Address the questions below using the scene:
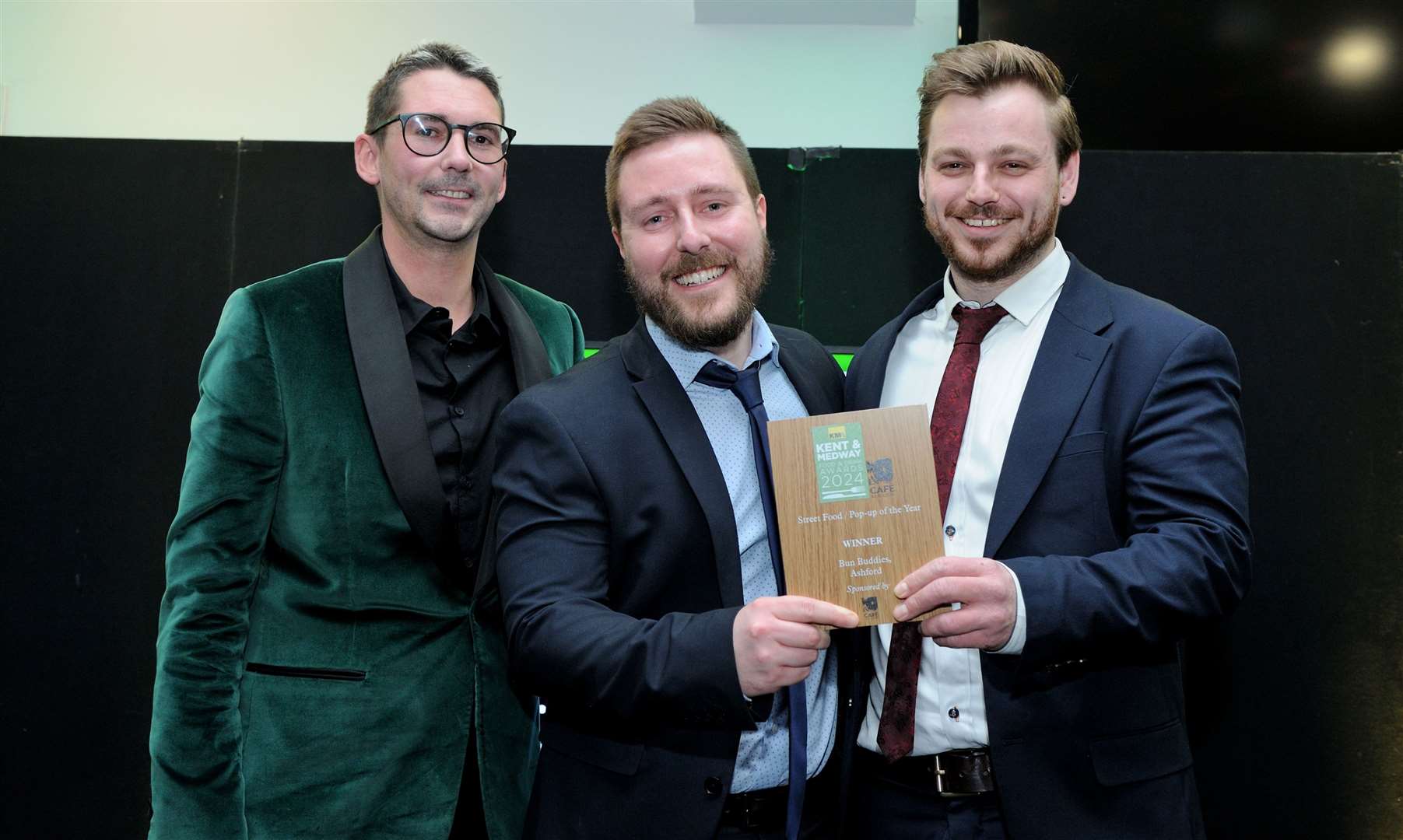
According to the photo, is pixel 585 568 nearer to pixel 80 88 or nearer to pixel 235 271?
pixel 235 271

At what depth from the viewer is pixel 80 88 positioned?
4.16 m

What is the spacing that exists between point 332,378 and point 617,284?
4.19ft

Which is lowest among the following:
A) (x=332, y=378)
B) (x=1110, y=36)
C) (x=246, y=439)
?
(x=246, y=439)

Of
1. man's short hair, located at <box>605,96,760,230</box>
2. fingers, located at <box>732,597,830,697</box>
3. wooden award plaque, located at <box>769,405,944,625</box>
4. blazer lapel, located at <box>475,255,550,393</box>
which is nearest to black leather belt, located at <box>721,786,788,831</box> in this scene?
fingers, located at <box>732,597,830,697</box>

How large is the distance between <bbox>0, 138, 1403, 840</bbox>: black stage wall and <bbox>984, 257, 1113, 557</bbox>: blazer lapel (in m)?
1.35

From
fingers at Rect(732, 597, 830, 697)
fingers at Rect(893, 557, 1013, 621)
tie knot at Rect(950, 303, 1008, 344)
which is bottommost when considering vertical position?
fingers at Rect(732, 597, 830, 697)

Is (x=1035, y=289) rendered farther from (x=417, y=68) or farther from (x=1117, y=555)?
(x=417, y=68)

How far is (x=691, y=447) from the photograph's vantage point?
1.84 metres

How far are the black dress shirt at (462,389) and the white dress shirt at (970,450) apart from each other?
856mm

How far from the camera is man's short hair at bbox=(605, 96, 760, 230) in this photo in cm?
204

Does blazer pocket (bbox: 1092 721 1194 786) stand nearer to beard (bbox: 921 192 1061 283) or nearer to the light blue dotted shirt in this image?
the light blue dotted shirt

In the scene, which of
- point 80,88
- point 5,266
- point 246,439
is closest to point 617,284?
point 246,439

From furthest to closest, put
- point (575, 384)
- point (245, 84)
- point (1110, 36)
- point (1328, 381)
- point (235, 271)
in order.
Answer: point (245, 84)
point (1110, 36)
point (235, 271)
point (1328, 381)
point (575, 384)

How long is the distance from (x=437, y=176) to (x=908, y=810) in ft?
5.35
